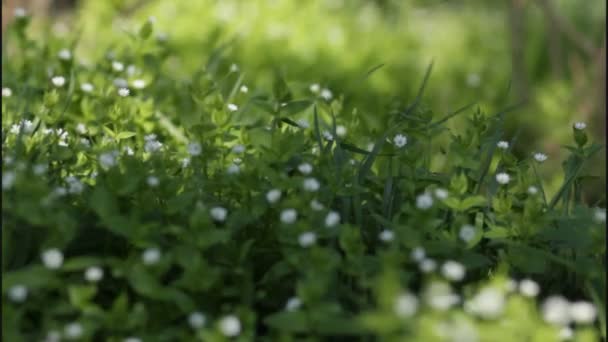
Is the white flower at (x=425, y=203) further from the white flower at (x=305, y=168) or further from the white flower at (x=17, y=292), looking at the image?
the white flower at (x=17, y=292)

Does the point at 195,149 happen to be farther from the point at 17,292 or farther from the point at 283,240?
the point at 17,292

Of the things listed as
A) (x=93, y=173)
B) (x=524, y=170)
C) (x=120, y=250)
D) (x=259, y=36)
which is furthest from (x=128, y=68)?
(x=259, y=36)

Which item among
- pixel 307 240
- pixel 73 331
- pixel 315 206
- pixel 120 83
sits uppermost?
pixel 120 83

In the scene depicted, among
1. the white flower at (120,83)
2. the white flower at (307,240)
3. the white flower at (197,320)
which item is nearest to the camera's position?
the white flower at (197,320)

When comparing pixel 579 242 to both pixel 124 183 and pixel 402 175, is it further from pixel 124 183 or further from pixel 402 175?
pixel 124 183

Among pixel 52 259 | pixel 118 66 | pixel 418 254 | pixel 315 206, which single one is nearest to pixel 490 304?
pixel 418 254

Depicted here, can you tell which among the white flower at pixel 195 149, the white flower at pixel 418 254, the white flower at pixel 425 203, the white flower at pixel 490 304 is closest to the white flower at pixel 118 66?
the white flower at pixel 195 149
